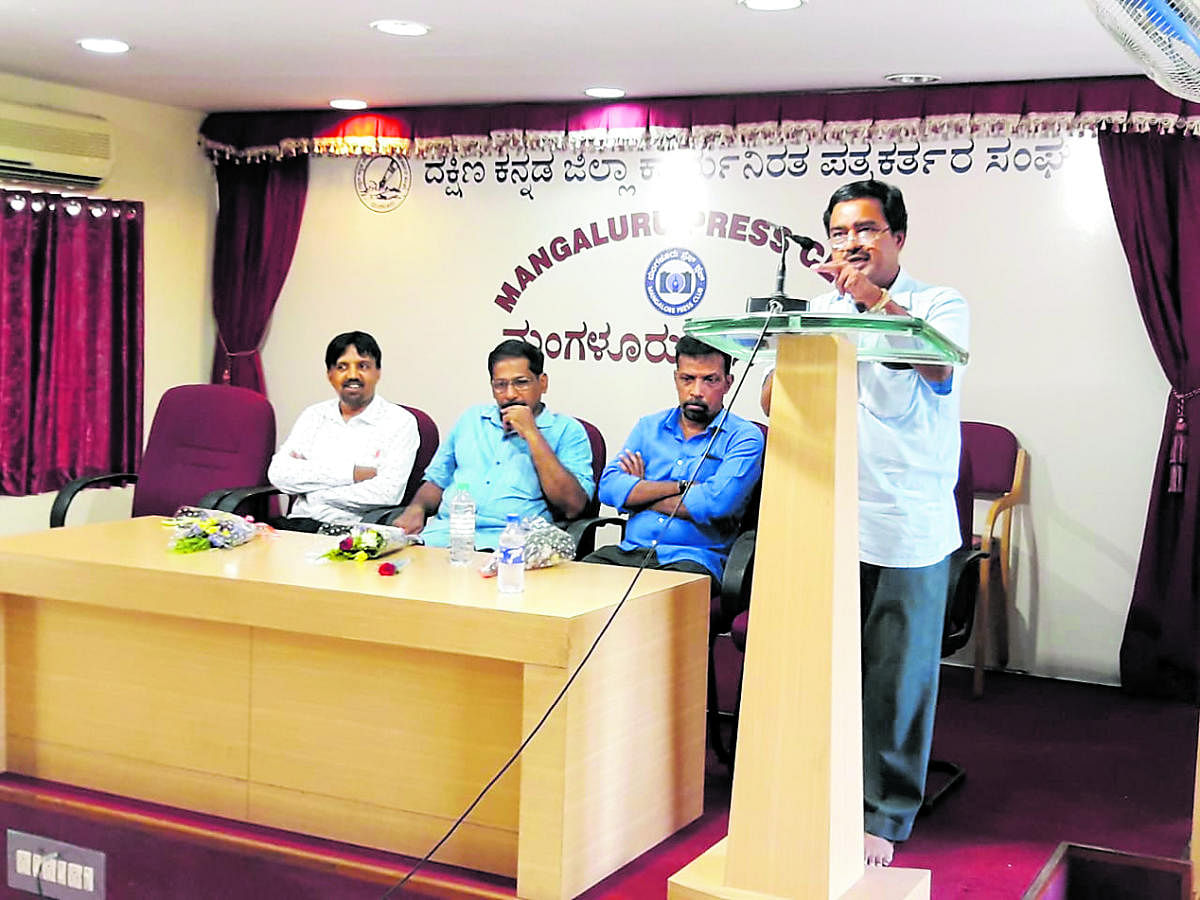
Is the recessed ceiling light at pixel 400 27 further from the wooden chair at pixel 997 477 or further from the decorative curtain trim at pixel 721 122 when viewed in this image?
the wooden chair at pixel 997 477

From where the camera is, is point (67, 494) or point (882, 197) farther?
point (67, 494)

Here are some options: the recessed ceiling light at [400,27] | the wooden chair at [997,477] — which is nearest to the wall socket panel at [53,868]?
the recessed ceiling light at [400,27]

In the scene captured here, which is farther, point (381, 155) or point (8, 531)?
point (381, 155)

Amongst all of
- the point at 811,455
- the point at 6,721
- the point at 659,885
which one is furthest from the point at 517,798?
the point at 6,721

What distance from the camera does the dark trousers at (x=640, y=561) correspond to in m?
3.75

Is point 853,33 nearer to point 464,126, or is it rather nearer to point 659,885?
point 464,126

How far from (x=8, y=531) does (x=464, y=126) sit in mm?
2542

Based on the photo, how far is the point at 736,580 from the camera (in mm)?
3586

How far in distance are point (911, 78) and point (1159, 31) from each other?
9.05ft

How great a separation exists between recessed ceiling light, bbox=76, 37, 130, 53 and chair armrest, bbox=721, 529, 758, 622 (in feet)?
9.59

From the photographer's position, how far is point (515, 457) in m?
4.27

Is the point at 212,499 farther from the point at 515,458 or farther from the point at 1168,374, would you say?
the point at 1168,374

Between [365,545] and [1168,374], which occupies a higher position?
[1168,374]

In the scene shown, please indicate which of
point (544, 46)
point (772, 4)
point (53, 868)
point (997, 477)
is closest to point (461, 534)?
point (53, 868)
